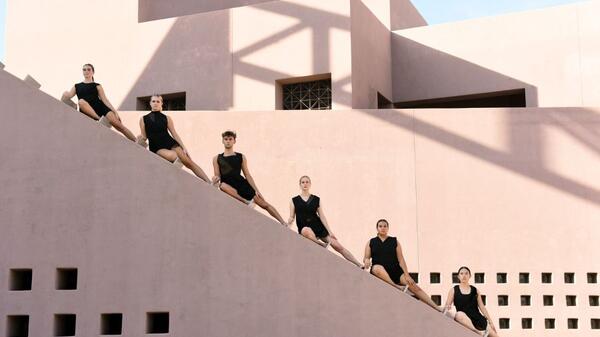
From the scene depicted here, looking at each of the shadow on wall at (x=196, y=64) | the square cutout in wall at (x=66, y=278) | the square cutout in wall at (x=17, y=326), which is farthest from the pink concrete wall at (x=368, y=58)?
the square cutout in wall at (x=17, y=326)

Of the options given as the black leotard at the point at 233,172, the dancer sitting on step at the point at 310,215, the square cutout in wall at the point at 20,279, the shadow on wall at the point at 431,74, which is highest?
the shadow on wall at the point at 431,74

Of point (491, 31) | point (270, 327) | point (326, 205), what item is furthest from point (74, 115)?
point (491, 31)

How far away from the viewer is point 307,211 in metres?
7.88

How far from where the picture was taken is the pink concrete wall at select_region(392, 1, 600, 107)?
15.1 meters

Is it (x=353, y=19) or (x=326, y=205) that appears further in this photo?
(x=353, y=19)

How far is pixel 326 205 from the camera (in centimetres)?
1206

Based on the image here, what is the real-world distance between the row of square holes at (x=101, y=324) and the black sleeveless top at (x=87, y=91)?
7.07 feet

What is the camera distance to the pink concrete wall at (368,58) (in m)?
14.3

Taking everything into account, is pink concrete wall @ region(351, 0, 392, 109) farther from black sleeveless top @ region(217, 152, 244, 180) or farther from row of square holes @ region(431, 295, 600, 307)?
black sleeveless top @ region(217, 152, 244, 180)

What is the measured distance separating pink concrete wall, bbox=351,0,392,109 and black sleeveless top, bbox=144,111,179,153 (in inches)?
269

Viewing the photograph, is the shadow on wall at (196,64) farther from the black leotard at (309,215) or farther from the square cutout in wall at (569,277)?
the black leotard at (309,215)

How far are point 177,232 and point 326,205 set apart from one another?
16.7 ft

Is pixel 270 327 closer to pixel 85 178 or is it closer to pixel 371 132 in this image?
pixel 85 178

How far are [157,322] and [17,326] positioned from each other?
1.41m
